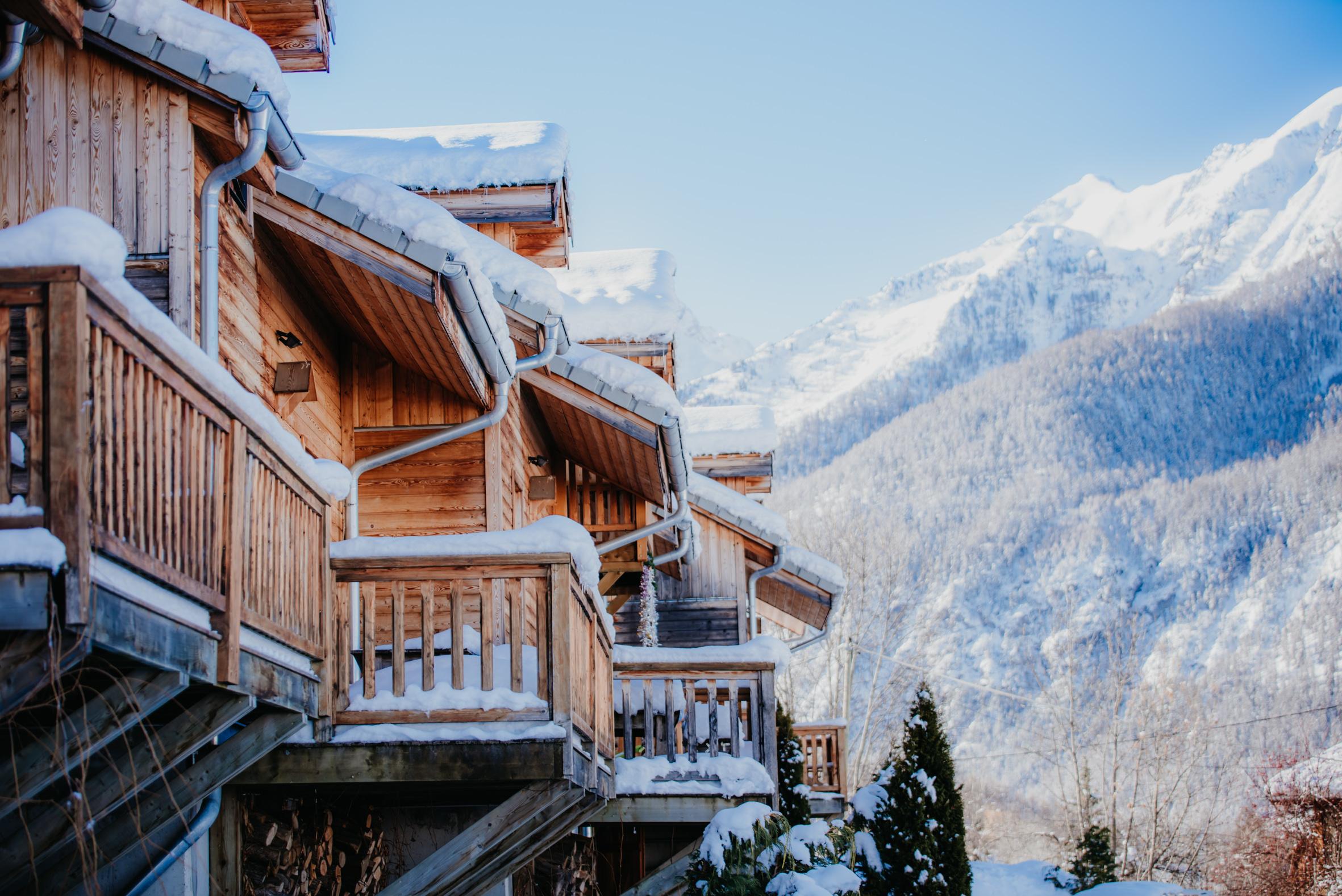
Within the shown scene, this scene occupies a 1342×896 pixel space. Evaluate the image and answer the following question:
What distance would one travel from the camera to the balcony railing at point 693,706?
10664mm

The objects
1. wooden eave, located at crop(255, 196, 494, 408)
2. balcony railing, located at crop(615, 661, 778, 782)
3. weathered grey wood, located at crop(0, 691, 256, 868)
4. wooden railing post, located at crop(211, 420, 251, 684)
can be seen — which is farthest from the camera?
balcony railing, located at crop(615, 661, 778, 782)

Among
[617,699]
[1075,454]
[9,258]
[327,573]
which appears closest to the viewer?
[9,258]

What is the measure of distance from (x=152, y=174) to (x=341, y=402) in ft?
10.7

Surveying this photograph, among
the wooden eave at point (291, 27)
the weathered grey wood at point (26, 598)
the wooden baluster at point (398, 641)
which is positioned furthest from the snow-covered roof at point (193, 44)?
the weathered grey wood at point (26, 598)

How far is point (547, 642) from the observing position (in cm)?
636

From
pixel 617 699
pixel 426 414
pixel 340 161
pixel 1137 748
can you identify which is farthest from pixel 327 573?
pixel 1137 748

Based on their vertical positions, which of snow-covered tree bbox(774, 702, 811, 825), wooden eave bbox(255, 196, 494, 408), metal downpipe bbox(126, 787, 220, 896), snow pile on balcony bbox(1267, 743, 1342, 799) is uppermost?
wooden eave bbox(255, 196, 494, 408)

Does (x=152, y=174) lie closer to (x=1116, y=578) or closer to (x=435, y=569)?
(x=435, y=569)

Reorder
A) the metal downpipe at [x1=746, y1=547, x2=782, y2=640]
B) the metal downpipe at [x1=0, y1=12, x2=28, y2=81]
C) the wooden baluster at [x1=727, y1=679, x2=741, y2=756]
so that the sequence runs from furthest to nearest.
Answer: the metal downpipe at [x1=746, y1=547, x2=782, y2=640]
the wooden baluster at [x1=727, y1=679, x2=741, y2=756]
the metal downpipe at [x1=0, y1=12, x2=28, y2=81]

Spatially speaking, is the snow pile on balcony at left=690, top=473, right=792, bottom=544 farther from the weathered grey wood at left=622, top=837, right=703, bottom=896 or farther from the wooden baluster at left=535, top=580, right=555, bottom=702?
the wooden baluster at left=535, top=580, right=555, bottom=702

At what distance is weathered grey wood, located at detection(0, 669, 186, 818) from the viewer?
4.02 meters

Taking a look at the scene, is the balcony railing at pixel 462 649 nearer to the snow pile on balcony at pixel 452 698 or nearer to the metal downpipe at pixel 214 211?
the snow pile on balcony at pixel 452 698

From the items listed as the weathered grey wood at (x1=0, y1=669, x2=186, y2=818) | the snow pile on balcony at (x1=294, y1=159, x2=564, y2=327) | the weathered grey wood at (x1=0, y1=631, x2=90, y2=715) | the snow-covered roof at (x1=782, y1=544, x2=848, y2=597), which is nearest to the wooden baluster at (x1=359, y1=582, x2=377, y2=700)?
the weathered grey wood at (x1=0, y1=669, x2=186, y2=818)

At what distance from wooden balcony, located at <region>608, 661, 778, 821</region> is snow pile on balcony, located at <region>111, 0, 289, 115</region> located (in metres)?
5.84
